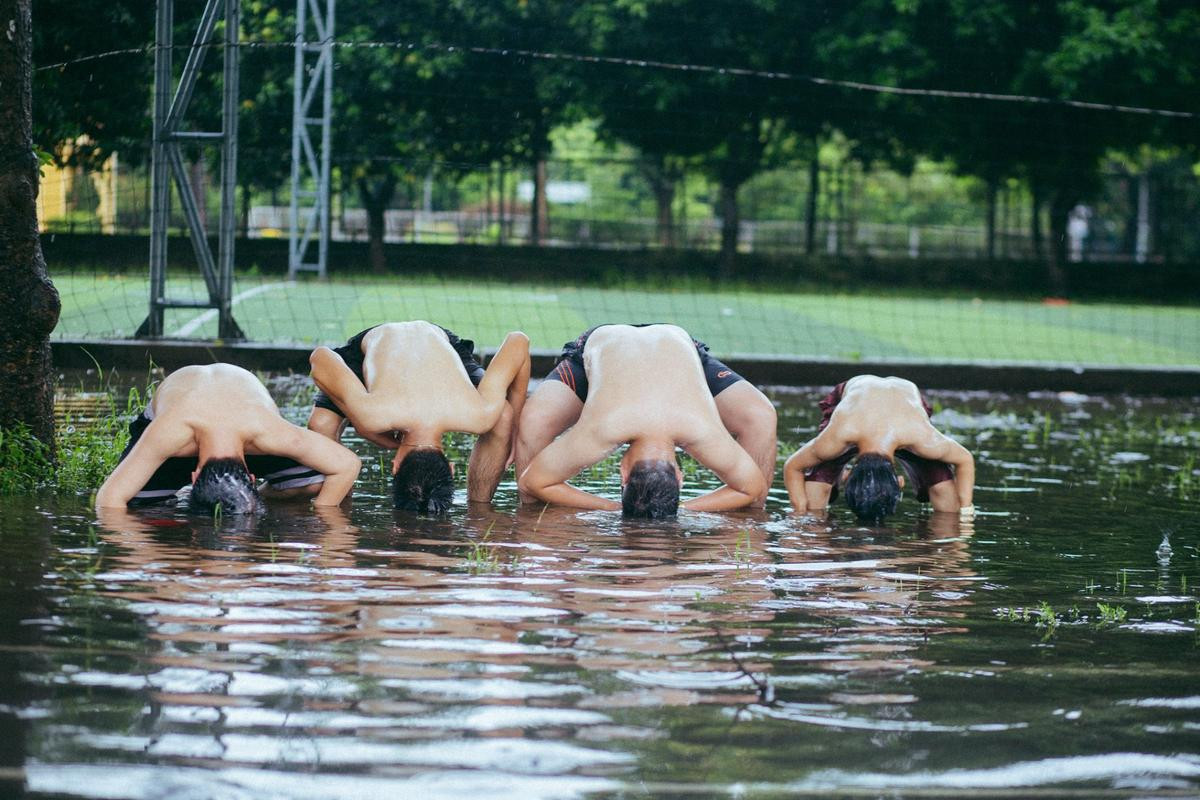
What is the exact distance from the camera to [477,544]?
6.40 m

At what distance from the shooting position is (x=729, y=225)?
3366cm

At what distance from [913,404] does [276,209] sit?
24445 millimetres

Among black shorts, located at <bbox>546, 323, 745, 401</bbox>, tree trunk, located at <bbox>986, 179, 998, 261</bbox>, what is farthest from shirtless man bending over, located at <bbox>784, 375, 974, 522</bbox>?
tree trunk, located at <bbox>986, 179, 998, 261</bbox>

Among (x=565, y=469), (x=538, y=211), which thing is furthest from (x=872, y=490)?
(x=538, y=211)

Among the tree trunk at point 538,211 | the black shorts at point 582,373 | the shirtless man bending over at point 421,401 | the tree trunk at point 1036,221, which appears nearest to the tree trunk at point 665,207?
the tree trunk at point 538,211

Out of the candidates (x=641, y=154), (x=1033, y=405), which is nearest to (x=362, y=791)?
(x=1033, y=405)

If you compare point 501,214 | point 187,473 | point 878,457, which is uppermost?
point 501,214

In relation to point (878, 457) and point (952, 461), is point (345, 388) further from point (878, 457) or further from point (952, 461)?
point (952, 461)

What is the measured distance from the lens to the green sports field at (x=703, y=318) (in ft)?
56.4

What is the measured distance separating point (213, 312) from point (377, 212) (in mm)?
11480

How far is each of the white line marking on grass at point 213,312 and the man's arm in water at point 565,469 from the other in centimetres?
624

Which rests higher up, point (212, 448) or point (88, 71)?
point (88, 71)

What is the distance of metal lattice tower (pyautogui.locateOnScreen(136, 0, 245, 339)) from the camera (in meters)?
12.5

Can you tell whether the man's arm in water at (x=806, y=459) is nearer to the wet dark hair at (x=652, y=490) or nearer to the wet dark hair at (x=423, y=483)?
the wet dark hair at (x=652, y=490)
